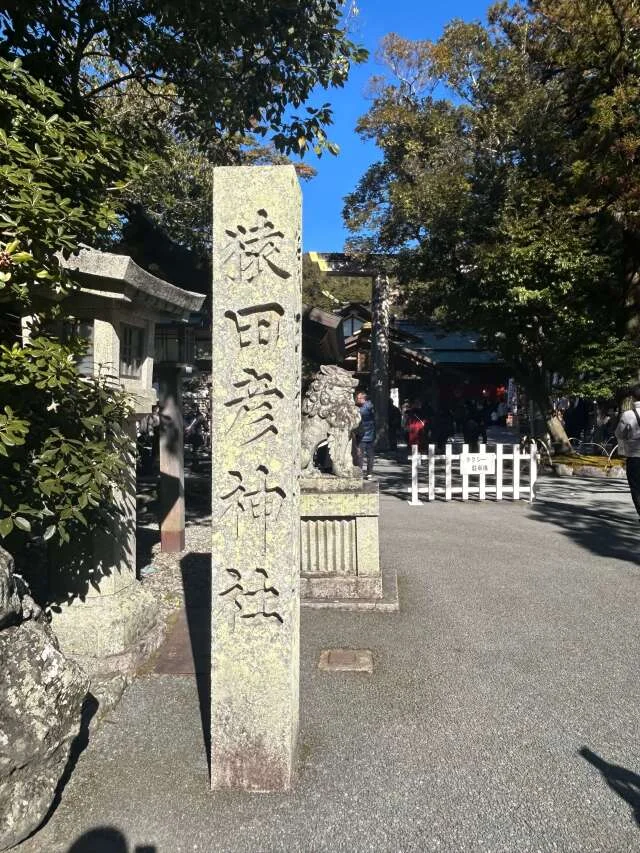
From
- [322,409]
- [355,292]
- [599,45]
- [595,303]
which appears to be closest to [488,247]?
[595,303]

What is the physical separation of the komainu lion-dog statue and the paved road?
4.79 ft

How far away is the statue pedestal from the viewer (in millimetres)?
6316

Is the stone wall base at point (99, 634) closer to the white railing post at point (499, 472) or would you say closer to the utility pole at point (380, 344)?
the white railing post at point (499, 472)

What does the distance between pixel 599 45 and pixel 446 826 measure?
13.5 m

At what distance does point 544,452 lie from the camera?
16672mm

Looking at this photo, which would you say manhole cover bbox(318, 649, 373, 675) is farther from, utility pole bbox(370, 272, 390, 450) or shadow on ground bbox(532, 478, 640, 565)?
utility pole bbox(370, 272, 390, 450)

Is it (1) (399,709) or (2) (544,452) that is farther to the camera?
(2) (544,452)

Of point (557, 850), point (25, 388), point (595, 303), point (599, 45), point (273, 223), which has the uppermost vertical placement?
point (599, 45)

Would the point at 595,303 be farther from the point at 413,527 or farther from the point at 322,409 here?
the point at 322,409

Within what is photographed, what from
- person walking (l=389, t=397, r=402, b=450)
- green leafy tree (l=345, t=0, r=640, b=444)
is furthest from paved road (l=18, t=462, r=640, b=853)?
→ person walking (l=389, t=397, r=402, b=450)

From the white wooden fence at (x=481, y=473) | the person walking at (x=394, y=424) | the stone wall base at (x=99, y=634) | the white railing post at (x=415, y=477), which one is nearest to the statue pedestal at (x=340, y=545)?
the stone wall base at (x=99, y=634)

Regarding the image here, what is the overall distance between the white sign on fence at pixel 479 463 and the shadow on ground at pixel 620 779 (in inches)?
329

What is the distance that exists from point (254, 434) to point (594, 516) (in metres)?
8.94

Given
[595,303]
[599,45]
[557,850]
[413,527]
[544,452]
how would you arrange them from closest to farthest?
[557,850] < [413,527] < [599,45] < [595,303] < [544,452]
